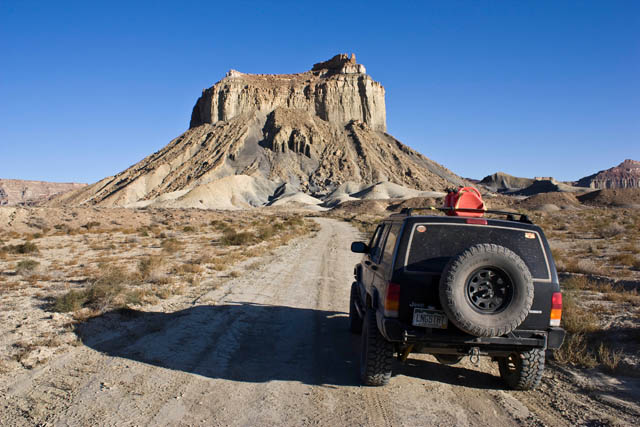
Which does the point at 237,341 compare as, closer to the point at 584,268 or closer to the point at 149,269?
the point at 149,269

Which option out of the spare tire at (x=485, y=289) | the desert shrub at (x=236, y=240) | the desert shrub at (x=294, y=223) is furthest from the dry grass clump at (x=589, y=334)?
the desert shrub at (x=294, y=223)

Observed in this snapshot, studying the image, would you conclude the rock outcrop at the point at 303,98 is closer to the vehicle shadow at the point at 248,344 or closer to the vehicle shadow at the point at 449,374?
the vehicle shadow at the point at 248,344

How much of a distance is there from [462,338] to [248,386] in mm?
2401

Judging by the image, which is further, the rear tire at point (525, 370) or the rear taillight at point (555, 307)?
the rear tire at point (525, 370)

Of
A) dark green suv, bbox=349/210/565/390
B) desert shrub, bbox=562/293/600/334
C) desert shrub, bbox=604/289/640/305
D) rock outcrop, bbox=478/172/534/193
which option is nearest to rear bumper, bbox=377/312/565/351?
dark green suv, bbox=349/210/565/390

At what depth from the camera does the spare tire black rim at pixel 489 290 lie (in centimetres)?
424

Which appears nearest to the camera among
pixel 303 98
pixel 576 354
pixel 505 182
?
pixel 576 354

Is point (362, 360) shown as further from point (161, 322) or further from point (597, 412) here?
point (161, 322)

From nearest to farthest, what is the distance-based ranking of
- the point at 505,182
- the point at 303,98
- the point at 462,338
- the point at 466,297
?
the point at 466,297 < the point at 462,338 < the point at 303,98 < the point at 505,182

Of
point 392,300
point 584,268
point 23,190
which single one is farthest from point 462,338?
point 23,190

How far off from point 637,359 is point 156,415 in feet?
20.2

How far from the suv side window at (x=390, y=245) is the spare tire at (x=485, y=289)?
76 cm

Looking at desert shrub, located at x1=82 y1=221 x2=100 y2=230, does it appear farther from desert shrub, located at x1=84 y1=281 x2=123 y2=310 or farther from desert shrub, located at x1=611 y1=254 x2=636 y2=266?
desert shrub, located at x1=611 y1=254 x2=636 y2=266

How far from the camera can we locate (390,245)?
204 inches
